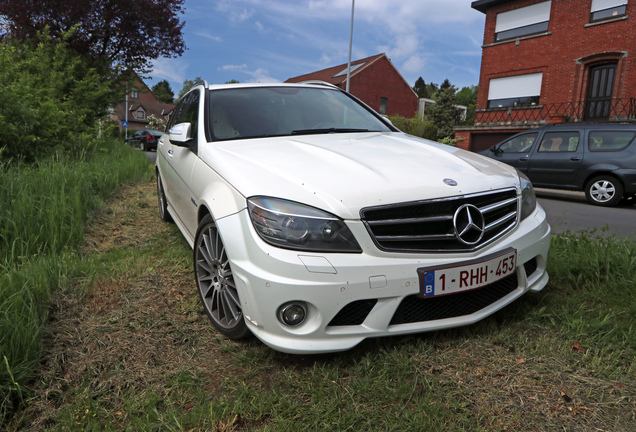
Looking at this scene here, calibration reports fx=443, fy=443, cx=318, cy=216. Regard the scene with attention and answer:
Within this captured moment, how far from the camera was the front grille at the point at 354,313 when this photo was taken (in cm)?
209

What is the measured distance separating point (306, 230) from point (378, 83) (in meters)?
41.0

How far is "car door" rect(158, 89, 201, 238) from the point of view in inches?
129

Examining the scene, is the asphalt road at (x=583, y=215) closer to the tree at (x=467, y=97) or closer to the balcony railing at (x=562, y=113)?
the balcony railing at (x=562, y=113)

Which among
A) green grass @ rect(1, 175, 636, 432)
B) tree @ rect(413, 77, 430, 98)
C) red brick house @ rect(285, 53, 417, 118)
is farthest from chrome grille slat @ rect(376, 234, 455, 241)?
tree @ rect(413, 77, 430, 98)

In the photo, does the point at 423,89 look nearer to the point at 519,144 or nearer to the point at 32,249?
the point at 519,144

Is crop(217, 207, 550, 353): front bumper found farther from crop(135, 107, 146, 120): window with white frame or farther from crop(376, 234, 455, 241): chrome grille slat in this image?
crop(135, 107, 146, 120): window with white frame

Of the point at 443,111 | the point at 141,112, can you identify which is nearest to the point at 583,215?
the point at 443,111

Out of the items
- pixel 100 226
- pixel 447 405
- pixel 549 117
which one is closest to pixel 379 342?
pixel 447 405

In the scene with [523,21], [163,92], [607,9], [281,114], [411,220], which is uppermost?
[163,92]

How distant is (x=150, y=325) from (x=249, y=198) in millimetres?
1150

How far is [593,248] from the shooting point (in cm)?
350

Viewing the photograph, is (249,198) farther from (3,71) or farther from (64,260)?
(3,71)

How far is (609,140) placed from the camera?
8875 millimetres

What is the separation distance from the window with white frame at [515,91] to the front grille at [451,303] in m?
20.7
